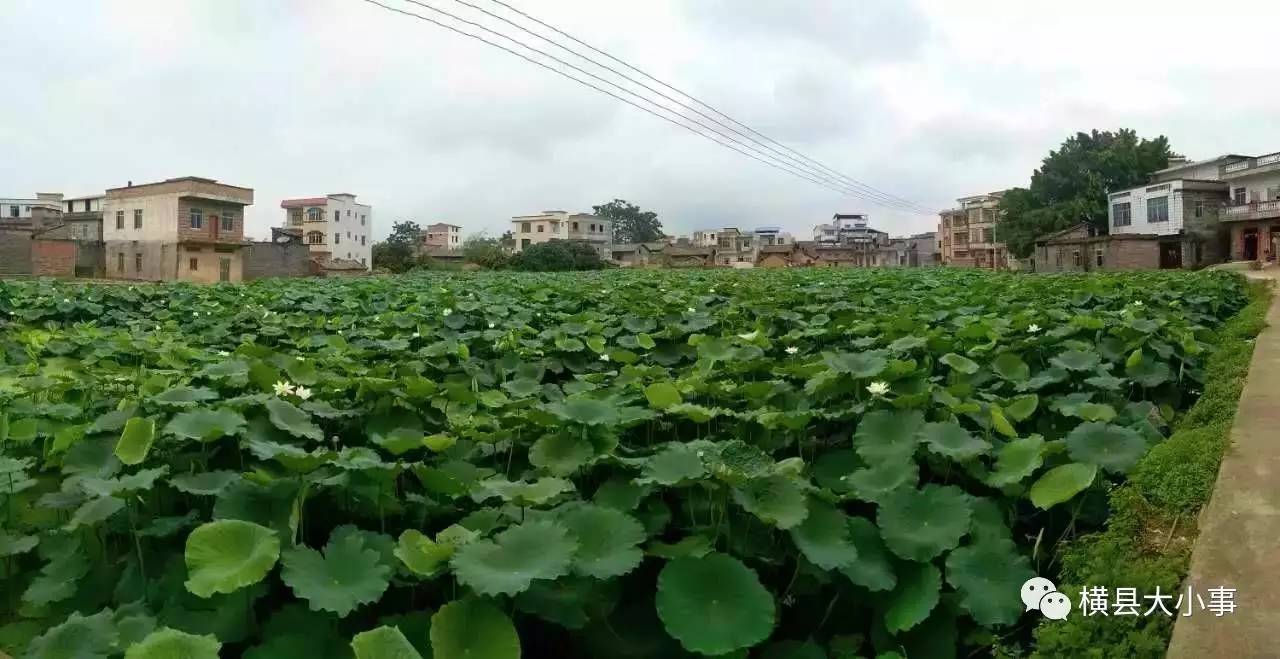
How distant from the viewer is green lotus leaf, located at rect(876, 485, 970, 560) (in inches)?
85.7

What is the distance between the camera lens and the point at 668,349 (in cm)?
561

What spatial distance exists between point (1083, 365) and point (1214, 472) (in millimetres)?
1124

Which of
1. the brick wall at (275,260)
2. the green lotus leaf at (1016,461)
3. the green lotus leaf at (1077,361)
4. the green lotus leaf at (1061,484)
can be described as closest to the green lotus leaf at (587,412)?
the green lotus leaf at (1016,461)

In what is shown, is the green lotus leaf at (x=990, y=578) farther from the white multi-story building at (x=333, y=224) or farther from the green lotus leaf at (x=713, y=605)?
the white multi-story building at (x=333, y=224)

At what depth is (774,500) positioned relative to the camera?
2.19 meters

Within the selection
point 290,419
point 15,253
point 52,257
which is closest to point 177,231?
point 52,257

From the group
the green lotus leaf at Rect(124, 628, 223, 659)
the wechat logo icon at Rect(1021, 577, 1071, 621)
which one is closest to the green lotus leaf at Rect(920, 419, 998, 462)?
the wechat logo icon at Rect(1021, 577, 1071, 621)

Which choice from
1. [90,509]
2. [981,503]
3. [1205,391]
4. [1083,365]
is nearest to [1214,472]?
[981,503]

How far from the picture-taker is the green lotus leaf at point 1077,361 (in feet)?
12.4

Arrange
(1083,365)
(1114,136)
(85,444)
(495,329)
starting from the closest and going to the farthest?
(85,444)
(1083,365)
(495,329)
(1114,136)

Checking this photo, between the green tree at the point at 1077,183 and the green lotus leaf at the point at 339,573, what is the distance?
41.2 meters

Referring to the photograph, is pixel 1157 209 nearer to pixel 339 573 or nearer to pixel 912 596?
pixel 912 596

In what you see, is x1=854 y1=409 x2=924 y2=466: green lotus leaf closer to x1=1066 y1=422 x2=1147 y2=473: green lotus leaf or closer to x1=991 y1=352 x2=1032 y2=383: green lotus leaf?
x1=1066 y1=422 x2=1147 y2=473: green lotus leaf

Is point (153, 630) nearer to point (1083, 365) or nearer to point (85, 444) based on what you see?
point (85, 444)
